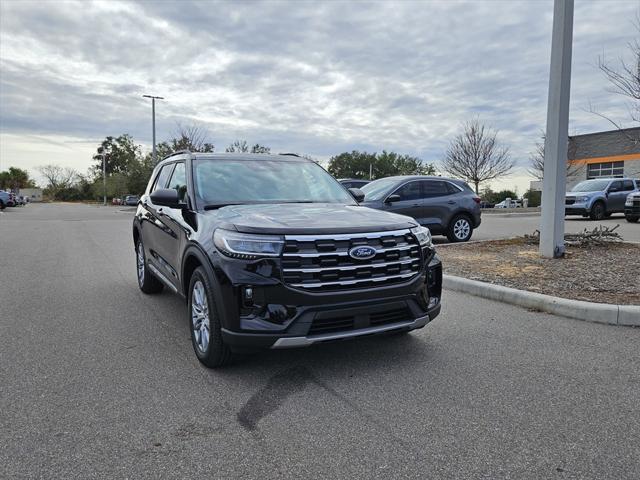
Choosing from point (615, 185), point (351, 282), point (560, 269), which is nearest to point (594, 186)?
point (615, 185)

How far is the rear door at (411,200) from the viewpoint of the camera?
1130cm

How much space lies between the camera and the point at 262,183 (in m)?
4.93

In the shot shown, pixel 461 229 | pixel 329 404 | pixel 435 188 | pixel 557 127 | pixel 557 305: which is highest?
pixel 557 127

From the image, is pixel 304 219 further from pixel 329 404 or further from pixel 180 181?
pixel 180 181

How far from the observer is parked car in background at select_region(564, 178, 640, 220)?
20.3 m

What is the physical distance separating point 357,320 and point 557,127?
6.44m

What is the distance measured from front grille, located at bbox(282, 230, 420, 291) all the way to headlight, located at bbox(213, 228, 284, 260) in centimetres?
7

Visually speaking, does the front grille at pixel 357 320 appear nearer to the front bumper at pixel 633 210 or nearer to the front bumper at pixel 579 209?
the front bumper at pixel 633 210

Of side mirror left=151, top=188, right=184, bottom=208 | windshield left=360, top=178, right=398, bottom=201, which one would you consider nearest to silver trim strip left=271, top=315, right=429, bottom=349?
side mirror left=151, top=188, right=184, bottom=208

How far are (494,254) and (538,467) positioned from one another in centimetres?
694

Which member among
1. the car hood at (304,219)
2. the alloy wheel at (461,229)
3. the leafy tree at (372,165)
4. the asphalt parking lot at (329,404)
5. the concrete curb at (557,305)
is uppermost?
the leafy tree at (372,165)

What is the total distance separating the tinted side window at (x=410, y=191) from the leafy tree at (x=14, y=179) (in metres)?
116

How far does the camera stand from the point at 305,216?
3932 millimetres

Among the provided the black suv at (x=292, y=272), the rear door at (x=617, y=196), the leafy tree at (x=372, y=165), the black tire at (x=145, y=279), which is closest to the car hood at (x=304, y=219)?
the black suv at (x=292, y=272)
